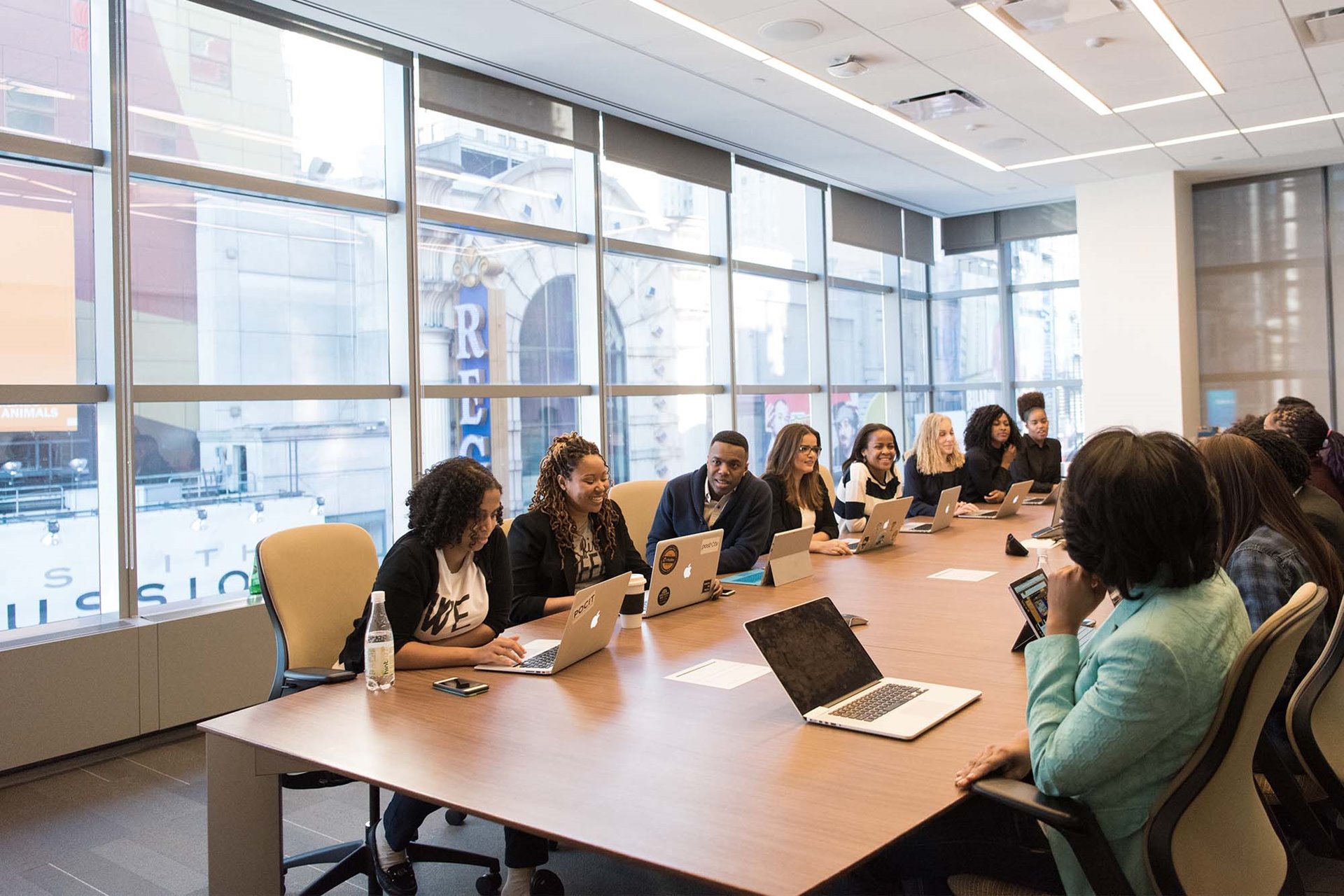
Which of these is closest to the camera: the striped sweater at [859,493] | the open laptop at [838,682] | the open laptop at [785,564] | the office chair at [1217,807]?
the office chair at [1217,807]

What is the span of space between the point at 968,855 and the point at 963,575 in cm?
202

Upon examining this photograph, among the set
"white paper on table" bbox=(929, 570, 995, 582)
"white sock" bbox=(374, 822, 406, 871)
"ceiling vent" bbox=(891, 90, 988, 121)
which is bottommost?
"white sock" bbox=(374, 822, 406, 871)

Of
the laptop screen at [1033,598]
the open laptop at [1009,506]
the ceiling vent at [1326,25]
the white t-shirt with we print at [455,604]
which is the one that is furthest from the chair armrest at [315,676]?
the ceiling vent at [1326,25]

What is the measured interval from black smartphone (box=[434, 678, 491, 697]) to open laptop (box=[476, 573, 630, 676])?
0.16 metres

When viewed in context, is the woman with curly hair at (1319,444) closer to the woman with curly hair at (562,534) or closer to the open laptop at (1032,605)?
the open laptop at (1032,605)

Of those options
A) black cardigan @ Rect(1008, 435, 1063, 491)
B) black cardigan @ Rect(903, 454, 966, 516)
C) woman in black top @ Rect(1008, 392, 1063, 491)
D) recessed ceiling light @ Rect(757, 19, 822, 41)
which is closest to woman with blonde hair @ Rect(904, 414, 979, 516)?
black cardigan @ Rect(903, 454, 966, 516)

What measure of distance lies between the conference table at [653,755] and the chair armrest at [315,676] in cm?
3

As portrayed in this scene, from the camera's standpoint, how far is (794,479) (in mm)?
4949

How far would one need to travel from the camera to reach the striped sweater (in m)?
5.55

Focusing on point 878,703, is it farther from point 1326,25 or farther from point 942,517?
point 1326,25

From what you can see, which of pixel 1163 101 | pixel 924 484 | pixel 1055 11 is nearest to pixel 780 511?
pixel 924 484

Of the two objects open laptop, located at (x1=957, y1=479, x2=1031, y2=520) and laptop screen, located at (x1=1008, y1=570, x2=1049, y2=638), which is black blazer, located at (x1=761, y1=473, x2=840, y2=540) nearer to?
open laptop, located at (x1=957, y1=479, x2=1031, y2=520)

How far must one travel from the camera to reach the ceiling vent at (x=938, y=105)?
6.23 m

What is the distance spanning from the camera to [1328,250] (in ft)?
29.2
